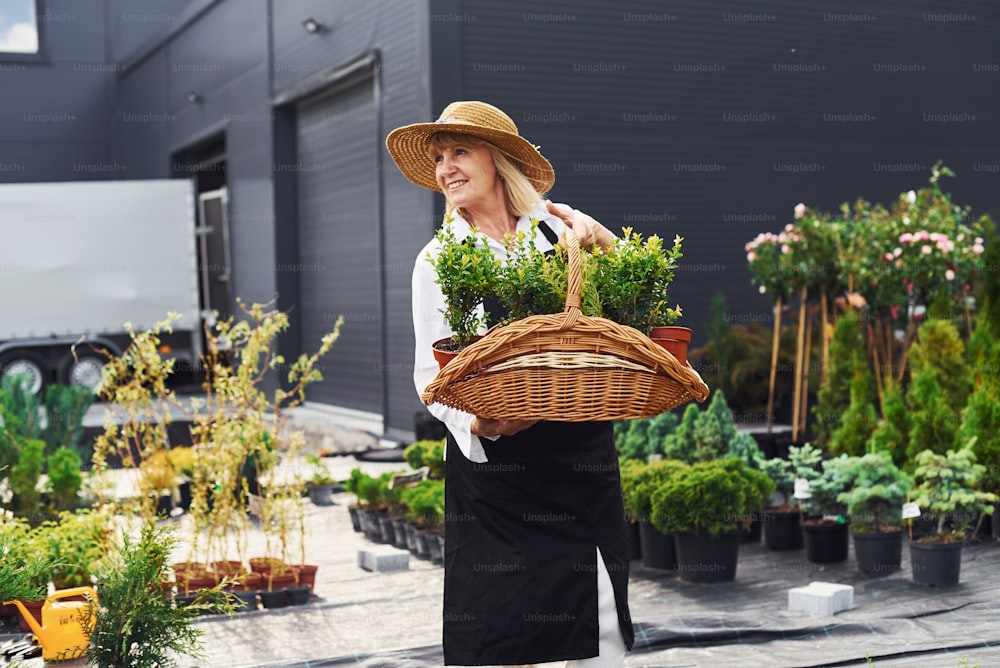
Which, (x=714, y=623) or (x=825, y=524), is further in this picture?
(x=825, y=524)

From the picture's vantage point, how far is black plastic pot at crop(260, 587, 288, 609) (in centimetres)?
552

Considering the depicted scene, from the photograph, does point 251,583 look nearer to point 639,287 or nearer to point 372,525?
point 372,525

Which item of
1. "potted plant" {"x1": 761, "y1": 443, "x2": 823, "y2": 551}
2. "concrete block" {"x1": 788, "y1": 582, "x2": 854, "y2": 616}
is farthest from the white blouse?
"potted plant" {"x1": 761, "y1": 443, "x2": 823, "y2": 551}

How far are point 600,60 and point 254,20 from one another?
4.76 m

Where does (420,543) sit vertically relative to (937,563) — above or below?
below

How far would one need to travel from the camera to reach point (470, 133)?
10.0ft

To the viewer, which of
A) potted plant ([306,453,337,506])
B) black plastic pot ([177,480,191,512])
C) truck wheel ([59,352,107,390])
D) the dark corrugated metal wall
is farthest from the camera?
truck wheel ([59,352,107,390])

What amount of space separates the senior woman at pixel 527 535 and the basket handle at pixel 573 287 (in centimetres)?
25

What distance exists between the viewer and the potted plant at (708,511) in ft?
18.5

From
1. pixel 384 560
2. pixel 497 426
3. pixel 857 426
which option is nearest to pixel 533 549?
pixel 497 426

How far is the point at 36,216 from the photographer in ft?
50.3

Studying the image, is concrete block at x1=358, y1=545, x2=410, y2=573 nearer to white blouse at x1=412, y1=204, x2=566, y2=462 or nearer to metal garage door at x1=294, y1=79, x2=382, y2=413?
white blouse at x1=412, y1=204, x2=566, y2=462

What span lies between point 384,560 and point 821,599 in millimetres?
2348

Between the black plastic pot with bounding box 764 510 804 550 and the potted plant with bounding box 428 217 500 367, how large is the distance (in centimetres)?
408
